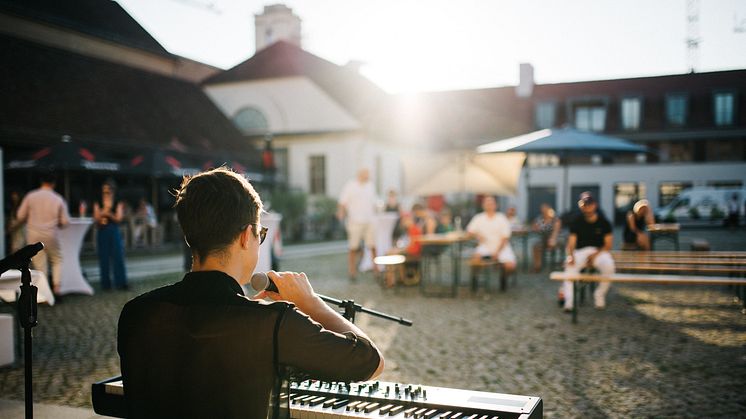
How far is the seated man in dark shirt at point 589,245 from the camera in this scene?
8.58m

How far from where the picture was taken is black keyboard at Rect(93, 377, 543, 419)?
2203 millimetres

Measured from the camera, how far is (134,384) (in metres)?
1.84

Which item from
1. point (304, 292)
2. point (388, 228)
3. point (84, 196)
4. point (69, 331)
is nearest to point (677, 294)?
point (388, 228)

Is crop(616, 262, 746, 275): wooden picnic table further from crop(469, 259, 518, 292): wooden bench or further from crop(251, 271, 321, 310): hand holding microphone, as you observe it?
crop(251, 271, 321, 310): hand holding microphone

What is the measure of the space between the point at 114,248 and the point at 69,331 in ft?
11.1

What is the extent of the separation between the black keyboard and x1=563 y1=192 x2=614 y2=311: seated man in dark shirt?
21.6 ft

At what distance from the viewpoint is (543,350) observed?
638cm

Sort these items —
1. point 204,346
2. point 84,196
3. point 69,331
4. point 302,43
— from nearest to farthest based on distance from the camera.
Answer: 1. point 204,346
2. point 69,331
3. point 84,196
4. point 302,43

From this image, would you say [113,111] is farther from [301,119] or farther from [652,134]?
[652,134]

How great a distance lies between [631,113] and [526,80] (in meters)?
7.02

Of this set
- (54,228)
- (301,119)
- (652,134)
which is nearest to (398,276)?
(54,228)

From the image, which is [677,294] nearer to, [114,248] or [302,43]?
[114,248]

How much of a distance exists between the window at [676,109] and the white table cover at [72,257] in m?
38.3

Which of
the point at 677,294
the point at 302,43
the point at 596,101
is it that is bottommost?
the point at 677,294
